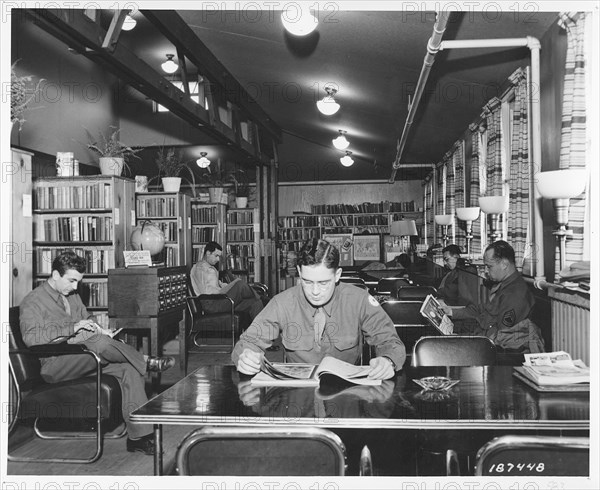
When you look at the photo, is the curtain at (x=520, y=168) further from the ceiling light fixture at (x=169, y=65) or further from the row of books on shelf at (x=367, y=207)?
the row of books on shelf at (x=367, y=207)

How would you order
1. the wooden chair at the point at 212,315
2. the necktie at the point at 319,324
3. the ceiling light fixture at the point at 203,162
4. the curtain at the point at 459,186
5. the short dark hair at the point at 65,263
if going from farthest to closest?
1. the ceiling light fixture at the point at 203,162
2. the curtain at the point at 459,186
3. the wooden chair at the point at 212,315
4. the short dark hair at the point at 65,263
5. the necktie at the point at 319,324

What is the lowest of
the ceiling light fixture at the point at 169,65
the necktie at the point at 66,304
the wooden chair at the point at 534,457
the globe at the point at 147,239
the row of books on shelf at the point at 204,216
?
the wooden chair at the point at 534,457

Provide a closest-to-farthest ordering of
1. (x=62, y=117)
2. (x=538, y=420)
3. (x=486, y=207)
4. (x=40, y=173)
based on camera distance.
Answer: (x=538, y=420) → (x=486, y=207) → (x=40, y=173) → (x=62, y=117)

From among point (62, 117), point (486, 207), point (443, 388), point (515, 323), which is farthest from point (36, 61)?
point (443, 388)

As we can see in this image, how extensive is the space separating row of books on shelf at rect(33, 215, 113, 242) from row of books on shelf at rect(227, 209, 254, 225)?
15.4 feet

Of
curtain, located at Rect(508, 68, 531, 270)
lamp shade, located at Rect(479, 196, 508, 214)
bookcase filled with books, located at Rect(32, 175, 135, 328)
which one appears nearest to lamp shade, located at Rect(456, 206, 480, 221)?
Answer: curtain, located at Rect(508, 68, 531, 270)

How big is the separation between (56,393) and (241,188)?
7946mm

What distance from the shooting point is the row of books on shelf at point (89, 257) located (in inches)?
242

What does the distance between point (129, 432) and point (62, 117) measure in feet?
16.9

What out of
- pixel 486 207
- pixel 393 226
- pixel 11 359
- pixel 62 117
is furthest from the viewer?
pixel 393 226

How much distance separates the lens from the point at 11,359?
11.4 ft

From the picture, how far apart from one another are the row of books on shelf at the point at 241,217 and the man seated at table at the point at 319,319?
7921mm

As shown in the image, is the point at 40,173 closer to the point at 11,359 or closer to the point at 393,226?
the point at 11,359

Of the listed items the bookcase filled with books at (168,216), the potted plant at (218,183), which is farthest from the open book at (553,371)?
the potted plant at (218,183)
